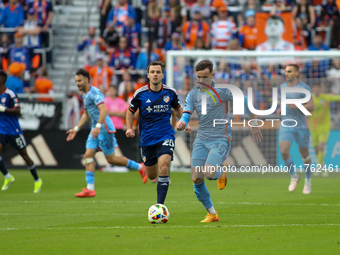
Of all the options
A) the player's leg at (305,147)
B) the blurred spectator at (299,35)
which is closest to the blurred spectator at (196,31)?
the blurred spectator at (299,35)

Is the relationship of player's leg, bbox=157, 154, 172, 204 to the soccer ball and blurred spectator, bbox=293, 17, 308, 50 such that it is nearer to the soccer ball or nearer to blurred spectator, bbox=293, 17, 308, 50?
the soccer ball

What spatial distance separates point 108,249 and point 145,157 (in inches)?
110

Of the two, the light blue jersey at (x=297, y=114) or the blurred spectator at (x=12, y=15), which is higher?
the blurred spectator at (x=12, y=15)

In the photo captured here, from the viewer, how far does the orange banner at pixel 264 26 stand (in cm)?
1897

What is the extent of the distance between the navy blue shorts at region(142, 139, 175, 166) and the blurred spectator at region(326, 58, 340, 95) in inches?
376

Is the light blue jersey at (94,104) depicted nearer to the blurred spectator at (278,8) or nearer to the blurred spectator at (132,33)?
the blurred spectator at (132,33)

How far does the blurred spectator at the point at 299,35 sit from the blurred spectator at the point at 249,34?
1468 mm

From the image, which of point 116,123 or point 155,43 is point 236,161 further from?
point 155,43

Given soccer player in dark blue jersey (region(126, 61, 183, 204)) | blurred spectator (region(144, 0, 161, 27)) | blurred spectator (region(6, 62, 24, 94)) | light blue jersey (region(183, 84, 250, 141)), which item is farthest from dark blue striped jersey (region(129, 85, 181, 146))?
blurred spectator (region(144, 0, 161, 27))

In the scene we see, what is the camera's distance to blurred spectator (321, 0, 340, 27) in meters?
20.1

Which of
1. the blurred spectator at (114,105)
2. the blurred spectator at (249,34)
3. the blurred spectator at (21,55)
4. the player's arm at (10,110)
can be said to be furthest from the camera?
the blurred spectator at (21,55)

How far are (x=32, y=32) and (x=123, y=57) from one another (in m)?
4.07

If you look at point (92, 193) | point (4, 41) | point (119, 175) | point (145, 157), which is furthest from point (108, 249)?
point (4, 41)

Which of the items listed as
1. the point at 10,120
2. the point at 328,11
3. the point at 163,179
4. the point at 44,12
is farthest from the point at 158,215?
the point at 44,12
